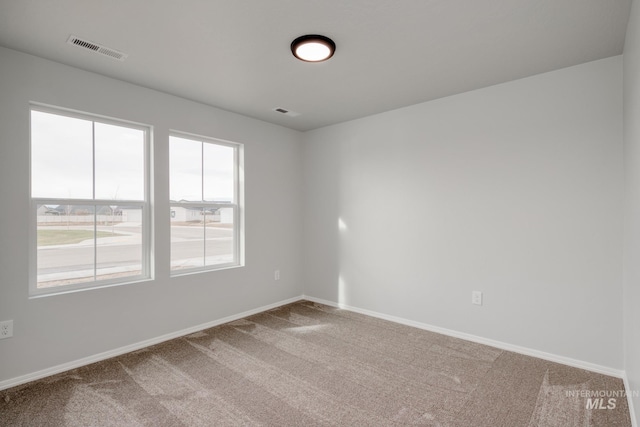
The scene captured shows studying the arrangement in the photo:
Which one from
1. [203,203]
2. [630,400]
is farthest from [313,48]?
[630,400]

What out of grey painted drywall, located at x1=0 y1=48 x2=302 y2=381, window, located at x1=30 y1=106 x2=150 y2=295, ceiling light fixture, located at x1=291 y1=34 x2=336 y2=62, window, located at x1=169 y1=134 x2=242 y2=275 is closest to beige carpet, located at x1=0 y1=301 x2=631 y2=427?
grey painted drywall, located at x1=0 y1=48 x2=302 y2=381

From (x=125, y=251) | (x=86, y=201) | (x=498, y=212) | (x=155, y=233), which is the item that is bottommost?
(x=125, y=251)

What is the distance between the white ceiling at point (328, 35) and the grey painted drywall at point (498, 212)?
1.29 feet

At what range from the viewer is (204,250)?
3789mm

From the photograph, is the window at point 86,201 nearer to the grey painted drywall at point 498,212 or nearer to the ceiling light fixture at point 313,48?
the ceiling light fixture at point 313,48

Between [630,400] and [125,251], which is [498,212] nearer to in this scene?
[630,400]

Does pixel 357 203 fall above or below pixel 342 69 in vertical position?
below

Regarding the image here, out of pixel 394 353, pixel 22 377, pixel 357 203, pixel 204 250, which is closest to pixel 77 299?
pixel 22 377

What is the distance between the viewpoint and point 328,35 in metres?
2.28

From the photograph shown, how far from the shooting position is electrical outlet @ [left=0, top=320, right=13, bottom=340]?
2.39 meters

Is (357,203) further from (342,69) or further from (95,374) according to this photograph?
(95,374)

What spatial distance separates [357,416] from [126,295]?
232cm

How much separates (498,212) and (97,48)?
3.67 m

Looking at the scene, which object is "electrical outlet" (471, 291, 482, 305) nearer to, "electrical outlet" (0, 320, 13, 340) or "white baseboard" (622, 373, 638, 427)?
"white baseboard" (622, 373, 638, 427)
